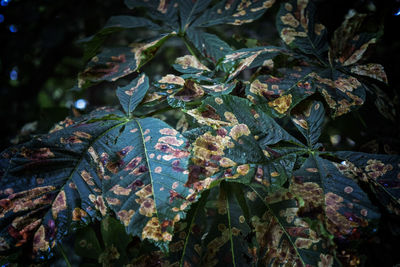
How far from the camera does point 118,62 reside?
0.80 meters

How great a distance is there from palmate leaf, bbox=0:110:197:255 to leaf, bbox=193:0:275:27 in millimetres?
431

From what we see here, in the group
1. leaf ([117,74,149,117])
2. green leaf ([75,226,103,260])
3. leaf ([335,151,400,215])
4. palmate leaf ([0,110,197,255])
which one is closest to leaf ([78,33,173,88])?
leaf ([117,74,149,117])

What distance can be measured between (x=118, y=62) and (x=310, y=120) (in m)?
0.55

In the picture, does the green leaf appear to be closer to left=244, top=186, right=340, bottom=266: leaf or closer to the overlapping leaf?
left=244, top=186, right=340, bottom=266: leaf

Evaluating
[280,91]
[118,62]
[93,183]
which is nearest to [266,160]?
[280,91]

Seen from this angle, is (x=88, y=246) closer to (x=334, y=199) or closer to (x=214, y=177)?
(x=214, y=177)

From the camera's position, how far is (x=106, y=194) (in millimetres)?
470

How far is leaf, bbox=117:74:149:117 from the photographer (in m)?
0.64

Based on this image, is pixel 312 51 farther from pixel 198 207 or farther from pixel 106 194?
pixel 106 194

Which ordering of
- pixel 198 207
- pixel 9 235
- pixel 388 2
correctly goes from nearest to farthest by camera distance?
pixel 9 235 → pixel 198 207 → pixel 388 2

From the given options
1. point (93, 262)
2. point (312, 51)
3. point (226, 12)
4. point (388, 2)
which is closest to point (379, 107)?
point (312, 51)

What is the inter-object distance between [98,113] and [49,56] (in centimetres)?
119

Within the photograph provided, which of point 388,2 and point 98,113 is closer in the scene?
point 98,113

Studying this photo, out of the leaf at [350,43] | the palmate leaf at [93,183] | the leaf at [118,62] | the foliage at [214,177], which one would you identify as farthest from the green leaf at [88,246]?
the leaf at [350,43]
